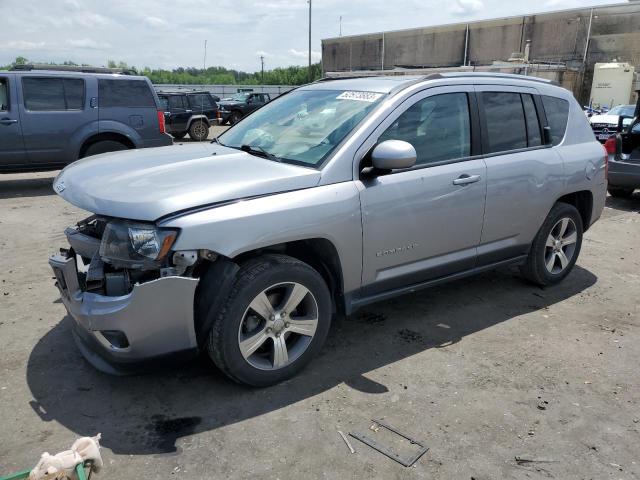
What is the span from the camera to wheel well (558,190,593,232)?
5008mm

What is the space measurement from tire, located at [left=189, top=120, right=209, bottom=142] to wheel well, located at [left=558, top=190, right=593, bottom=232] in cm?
1618

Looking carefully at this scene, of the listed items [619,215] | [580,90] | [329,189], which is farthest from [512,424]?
[580,90]

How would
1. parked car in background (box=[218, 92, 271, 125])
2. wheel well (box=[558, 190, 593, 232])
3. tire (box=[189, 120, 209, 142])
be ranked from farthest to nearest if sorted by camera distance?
parked car in background (box=[218, 92, 271, 125]) → tire (box=[189, 120, 209, 142]) → wheel well (box=[558, 190, 593, 232])

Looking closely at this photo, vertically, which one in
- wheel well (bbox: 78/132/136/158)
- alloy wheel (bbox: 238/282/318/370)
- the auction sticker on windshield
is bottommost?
alloy wheel (bbox: 238/282/318/370)

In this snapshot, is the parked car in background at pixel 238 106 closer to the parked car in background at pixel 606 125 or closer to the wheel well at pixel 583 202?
the parked car in background at pixel 606 125

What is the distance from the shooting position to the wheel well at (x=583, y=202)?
501 centimetres

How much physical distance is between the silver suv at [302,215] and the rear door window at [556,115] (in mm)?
21

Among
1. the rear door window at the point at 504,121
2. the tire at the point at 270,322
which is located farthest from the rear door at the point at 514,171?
the tire at the point at 270,322

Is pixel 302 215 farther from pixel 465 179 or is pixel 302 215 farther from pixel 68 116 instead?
pixel 68 116

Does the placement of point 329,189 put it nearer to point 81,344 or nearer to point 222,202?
point 222,202

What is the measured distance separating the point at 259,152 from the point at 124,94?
22.9 feet

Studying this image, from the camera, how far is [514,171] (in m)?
4.21

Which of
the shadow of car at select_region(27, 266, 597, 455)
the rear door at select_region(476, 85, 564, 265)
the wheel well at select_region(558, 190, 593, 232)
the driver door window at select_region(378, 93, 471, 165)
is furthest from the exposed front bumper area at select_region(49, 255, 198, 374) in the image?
the wheel well at select_region(558, 190, 593, 232)

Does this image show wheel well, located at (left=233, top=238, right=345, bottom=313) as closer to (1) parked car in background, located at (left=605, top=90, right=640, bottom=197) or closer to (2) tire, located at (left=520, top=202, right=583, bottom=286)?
(2) tire, located at (left=520, top=202, right=583, bottom=286)
